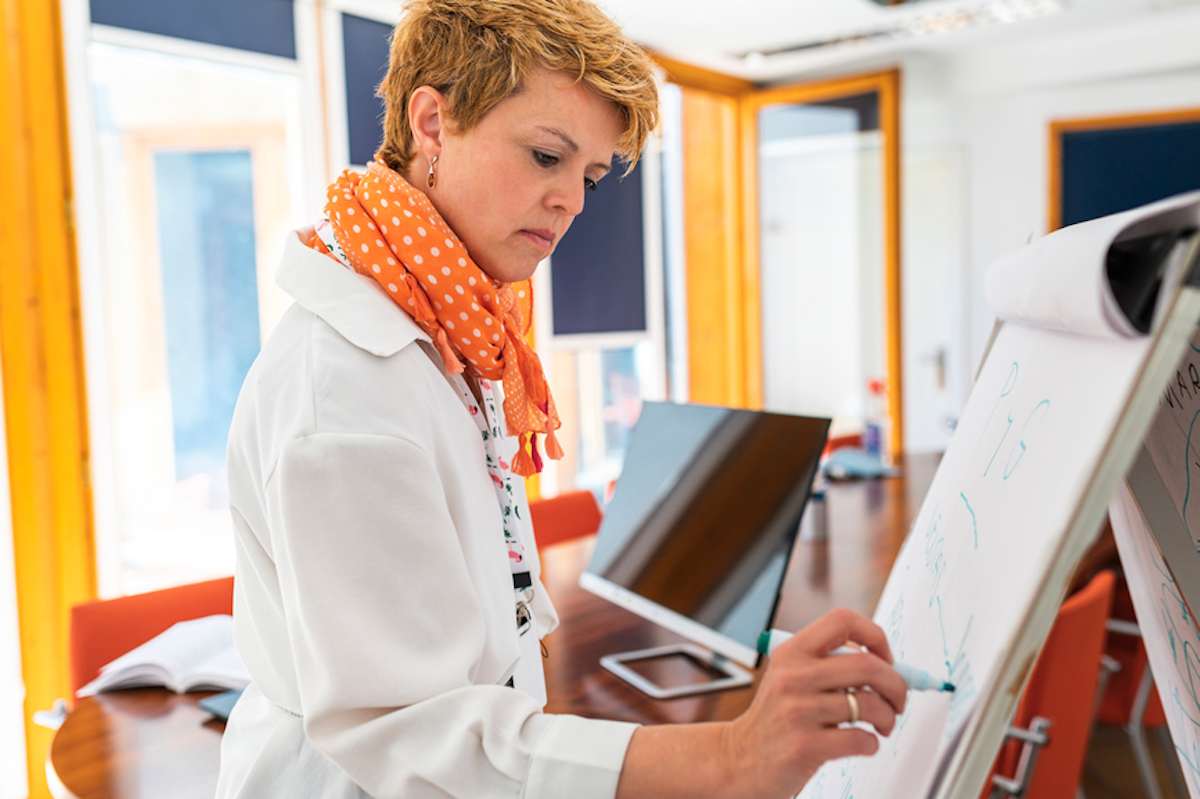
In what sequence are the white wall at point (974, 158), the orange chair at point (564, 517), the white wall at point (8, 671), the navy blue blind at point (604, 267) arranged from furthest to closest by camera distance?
the white wall at point (974, 158)
the navy blue blind at point (604, 267)
the white wall at point (8, 671)
the orange chair at point (564, 517)

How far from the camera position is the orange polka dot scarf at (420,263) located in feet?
2.90

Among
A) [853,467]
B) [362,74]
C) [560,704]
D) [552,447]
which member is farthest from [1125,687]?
[362,74]

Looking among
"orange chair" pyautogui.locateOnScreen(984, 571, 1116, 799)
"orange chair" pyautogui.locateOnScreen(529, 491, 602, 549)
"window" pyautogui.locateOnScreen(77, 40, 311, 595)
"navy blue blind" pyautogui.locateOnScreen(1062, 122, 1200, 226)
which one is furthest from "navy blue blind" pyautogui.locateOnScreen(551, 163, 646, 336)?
"orange chair" pyautogui.locateOnScreen(984, 571, 1116, 799)

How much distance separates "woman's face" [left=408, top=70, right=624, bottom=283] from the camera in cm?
88

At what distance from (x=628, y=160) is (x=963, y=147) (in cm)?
536

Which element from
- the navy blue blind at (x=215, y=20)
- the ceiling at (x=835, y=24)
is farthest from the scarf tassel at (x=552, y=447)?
the ceiling at (x=835, y=24)

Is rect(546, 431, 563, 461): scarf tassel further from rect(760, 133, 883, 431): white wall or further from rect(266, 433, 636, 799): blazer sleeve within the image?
rect(760, 133, 883, 431): white wall

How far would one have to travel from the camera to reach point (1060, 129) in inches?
219

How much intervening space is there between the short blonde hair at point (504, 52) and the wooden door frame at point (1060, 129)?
16.7 feet

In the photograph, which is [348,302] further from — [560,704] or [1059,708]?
[1059,708]

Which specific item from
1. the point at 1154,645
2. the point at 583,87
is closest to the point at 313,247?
the point at 583,87

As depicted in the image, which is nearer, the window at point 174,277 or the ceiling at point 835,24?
the window at point 174,277

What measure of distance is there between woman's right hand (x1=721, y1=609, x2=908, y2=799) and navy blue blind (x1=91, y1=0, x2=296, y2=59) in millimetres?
3598

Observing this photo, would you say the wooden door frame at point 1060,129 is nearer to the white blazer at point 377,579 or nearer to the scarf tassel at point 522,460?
the scarf tassel at point 522,460
